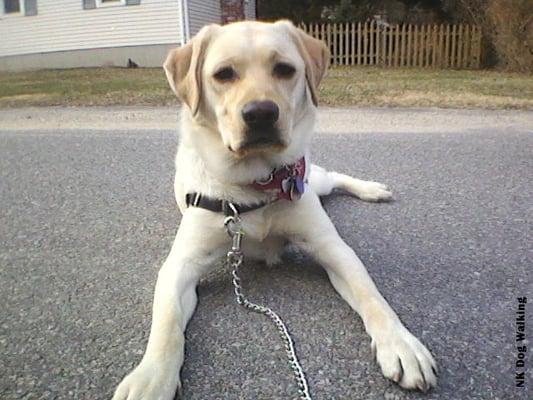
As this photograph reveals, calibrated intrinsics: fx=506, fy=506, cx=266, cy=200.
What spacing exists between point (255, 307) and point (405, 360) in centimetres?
71

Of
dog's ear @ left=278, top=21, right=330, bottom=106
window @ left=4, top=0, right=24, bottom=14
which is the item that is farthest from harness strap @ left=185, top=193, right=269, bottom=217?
window @ left=4, top=0, right=24, bottom=14

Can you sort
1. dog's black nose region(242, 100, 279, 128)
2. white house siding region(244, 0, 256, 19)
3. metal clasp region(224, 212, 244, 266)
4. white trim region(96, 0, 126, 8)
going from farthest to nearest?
white house siding region(244, 0, 256, 19) < white trim region(96, 0, 126, 8) < metal clasp region(224, 212, 244, 266) < dog's black nose region(242, 100, 279, 128)

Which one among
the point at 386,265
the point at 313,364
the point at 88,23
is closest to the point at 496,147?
the point at 386,265

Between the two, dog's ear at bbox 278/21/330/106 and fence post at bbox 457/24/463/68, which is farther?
fence post at bbox 457/24/463/68

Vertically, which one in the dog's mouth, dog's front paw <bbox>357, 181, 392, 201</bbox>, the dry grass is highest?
the dog's mouth

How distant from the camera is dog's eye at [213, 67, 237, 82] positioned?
7.72 feet

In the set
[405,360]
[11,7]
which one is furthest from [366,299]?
[11,7]

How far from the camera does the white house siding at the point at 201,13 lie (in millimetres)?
16906

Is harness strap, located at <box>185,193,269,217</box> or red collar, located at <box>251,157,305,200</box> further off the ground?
red collar, located at <box>251,157,305,200</box>

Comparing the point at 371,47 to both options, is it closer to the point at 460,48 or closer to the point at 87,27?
the point at 460,48

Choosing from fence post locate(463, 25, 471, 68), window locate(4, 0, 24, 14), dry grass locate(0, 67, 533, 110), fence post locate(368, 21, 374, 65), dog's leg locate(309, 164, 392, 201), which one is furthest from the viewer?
window locate(4, 0, 24, 14)

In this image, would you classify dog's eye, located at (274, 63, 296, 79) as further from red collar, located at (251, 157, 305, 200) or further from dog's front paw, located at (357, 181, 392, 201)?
dog's front paw, located at (357, 181, 392, 201)

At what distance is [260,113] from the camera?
6.96 feet

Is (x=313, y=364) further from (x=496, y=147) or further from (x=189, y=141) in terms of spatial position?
(x=496, y=147)
